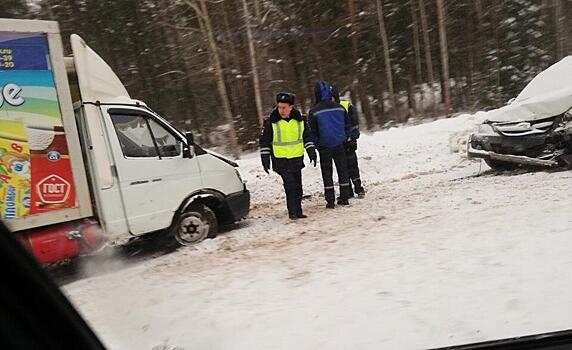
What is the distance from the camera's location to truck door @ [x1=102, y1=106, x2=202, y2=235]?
486cm

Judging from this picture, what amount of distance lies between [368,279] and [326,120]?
10.2ft

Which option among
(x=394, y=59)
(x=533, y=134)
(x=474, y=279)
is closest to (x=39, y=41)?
(x=474, y=279)

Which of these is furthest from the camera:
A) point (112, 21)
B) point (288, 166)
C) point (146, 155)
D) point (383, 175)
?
point (112, 21)

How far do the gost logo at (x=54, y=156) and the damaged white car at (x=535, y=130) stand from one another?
553 cm

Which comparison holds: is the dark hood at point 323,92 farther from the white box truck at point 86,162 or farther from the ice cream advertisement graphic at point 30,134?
the ice cream advertisement graphic at point 30,134

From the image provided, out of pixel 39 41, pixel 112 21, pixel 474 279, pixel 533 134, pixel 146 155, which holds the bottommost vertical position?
pixel 474 279

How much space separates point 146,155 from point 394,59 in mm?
15908

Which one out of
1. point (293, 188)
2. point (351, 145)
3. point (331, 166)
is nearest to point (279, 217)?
point (293, 188)

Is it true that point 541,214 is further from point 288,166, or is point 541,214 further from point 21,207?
point 21,207

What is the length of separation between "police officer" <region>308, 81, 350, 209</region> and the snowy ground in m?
0.68

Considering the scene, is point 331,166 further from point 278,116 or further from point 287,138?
point 278,116

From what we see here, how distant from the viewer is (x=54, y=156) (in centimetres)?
422

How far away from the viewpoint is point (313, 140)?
6254mm

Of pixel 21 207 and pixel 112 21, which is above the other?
pixel 112 21
